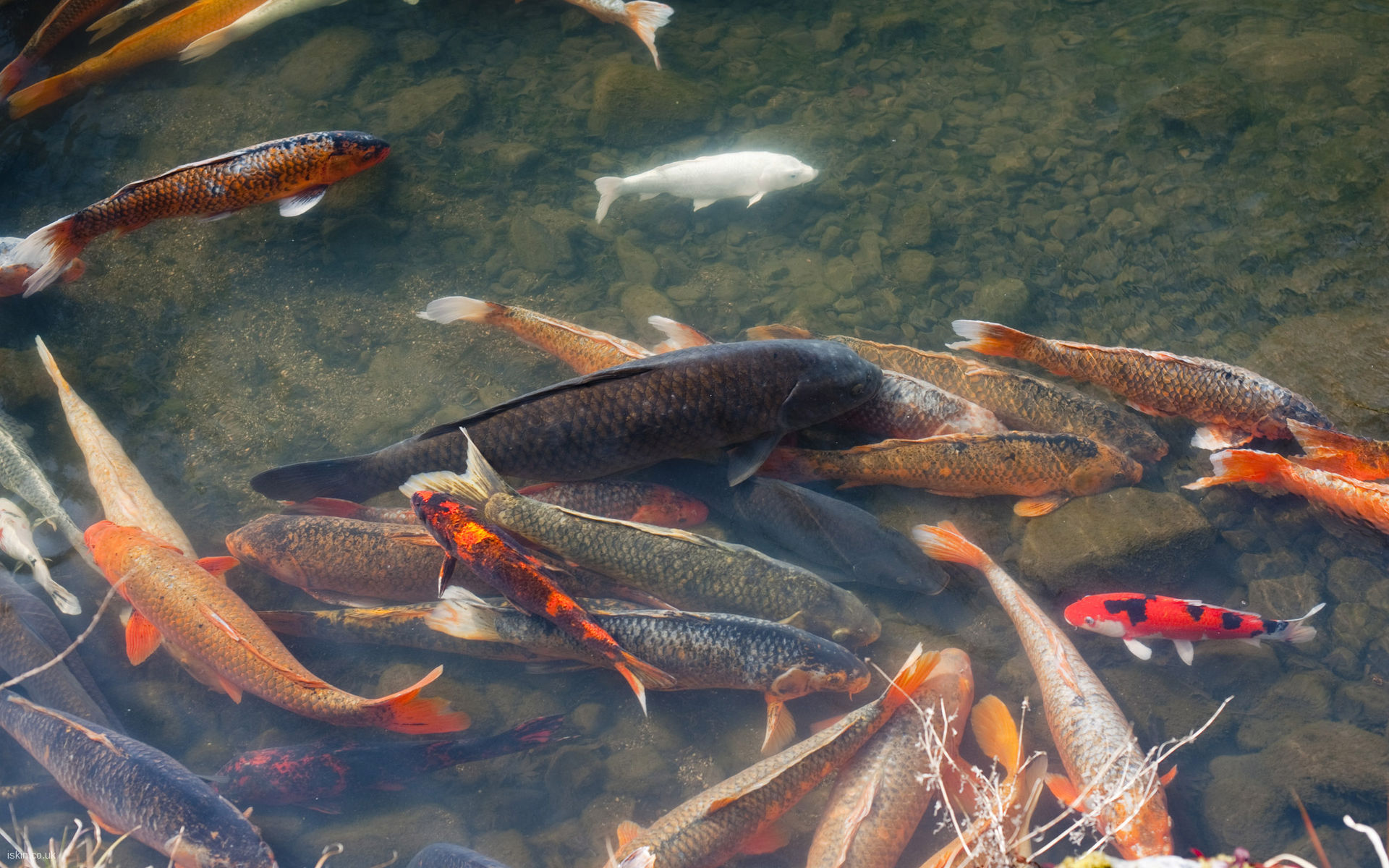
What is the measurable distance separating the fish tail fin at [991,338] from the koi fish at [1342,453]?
144 cm

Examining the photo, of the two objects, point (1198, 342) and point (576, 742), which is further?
point (1198, 342)

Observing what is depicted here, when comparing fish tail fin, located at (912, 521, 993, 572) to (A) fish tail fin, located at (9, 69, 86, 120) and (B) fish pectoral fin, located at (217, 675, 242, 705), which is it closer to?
(B) fish pectoral fin, located at (217, 675, 242, 705)

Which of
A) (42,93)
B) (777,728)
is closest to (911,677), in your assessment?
(777,728)

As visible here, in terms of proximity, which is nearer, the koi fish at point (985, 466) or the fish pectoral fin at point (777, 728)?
the fish pectoral fin at point (777, 728)

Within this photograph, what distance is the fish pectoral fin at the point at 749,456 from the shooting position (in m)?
3.94

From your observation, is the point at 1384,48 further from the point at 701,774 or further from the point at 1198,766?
the point at 701,774

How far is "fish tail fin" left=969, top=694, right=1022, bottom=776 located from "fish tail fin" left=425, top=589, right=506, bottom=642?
247 centimetres

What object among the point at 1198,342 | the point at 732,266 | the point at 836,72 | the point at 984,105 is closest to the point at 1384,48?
the point at 984,105

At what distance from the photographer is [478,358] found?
4.90 meters

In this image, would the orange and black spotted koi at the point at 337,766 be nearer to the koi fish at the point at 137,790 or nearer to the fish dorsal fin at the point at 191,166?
the koi fish at the point at 137,790

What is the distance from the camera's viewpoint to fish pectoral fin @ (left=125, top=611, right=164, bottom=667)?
3811 millimetres

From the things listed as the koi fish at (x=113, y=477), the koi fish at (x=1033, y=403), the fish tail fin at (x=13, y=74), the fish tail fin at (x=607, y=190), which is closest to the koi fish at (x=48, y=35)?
the fish tail fin at (x=13, y=74)

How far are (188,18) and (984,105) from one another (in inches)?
258

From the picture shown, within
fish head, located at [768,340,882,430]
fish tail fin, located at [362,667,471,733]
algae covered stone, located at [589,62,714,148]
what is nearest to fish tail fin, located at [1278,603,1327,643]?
fish head, located at [768,340,882,430]
